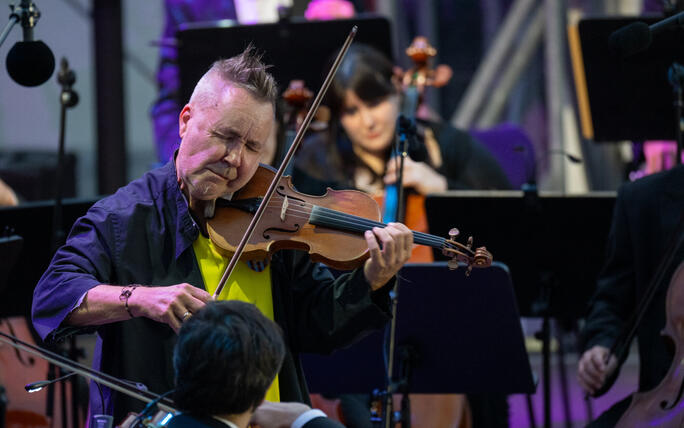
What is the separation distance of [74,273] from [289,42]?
2111 mm

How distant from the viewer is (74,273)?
188cm

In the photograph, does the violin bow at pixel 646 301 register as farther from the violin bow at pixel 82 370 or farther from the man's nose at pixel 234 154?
the violin bow at pixel 82 370

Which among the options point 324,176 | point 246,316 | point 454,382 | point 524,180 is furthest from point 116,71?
point 246,316

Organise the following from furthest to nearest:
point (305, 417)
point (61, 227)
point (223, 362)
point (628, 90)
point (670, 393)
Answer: point (628, 90) → point (61, 227) → point (670, 393) → point (305, 417) → point (223, 362)

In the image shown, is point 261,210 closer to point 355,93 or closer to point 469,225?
point 469,225

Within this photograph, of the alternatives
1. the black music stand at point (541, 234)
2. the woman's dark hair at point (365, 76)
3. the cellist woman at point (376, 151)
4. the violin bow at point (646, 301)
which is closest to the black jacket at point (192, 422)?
the violin bow at point (646, 301)

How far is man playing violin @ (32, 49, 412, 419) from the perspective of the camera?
192 cm

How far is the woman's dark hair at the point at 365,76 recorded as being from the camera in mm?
3668

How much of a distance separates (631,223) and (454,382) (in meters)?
0.69

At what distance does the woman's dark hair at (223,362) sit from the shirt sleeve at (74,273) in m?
A: 0.49

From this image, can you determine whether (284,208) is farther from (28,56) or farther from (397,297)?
(28,56)

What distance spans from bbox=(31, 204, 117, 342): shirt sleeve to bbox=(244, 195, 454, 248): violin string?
351 mm

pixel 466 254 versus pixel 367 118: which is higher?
pixel 367 118

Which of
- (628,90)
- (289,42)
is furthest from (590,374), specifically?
(289,42)
